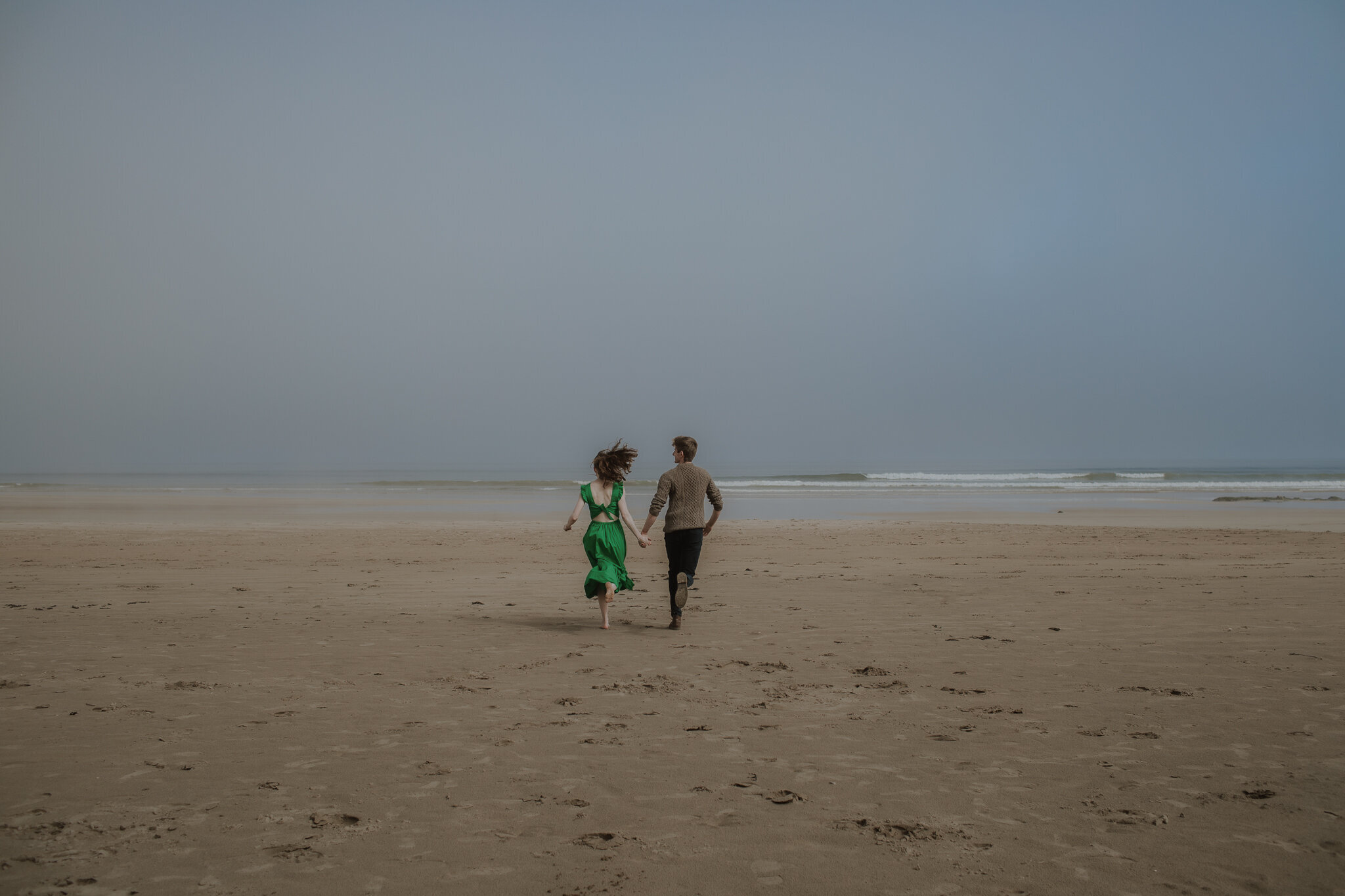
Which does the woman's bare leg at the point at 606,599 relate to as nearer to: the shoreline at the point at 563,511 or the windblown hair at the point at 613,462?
the windblown hair at the point at 613,462

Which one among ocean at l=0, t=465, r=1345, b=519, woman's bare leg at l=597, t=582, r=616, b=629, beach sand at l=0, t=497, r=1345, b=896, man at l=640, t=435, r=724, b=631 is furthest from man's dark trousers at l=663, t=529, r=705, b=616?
ocean at l=0, t=465, r=1345, b=519

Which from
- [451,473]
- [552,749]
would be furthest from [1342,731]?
[451,473]

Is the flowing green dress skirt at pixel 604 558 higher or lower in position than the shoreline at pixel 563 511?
higher

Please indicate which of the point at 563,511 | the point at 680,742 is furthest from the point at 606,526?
the point at 563,511

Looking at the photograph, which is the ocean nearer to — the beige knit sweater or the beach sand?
the beige knit sweater

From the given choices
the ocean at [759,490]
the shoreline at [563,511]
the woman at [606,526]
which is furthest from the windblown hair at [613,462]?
the ocean at [759,490]

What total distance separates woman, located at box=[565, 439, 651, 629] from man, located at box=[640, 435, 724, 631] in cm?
33

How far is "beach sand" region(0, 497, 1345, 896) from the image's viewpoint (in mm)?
3285

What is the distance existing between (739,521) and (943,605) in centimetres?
1371

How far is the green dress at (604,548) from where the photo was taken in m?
8.27

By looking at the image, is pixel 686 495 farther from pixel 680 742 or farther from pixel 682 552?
pixel 680 742

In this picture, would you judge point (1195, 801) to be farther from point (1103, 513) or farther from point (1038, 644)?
point (1103, 513)

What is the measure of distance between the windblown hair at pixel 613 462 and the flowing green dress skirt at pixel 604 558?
1.48ft

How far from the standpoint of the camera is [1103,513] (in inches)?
978
